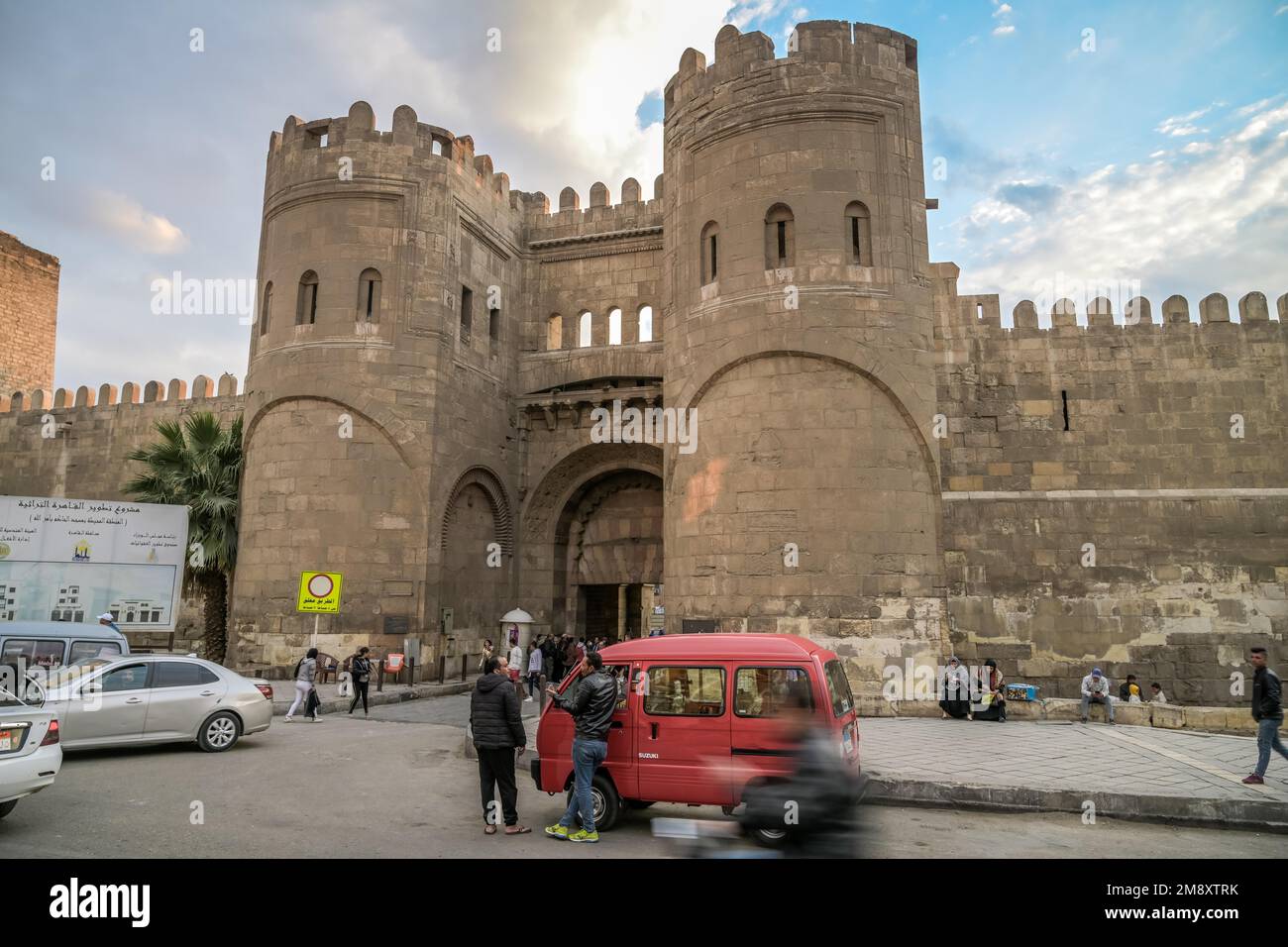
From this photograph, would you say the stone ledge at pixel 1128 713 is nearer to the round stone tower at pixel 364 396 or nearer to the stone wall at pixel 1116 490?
the stone wall at pixel 1116 490

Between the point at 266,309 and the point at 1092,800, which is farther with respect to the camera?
the point at 266,309

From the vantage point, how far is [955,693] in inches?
539

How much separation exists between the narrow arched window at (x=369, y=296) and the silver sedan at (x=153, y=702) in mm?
10170

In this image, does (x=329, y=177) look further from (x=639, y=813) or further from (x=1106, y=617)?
(x=1106, y=617)

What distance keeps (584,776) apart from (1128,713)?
1042cm

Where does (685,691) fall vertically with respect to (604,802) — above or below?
above

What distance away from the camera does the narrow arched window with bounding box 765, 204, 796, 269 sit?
15.8 metres

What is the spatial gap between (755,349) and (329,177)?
11.1m

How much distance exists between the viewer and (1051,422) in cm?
1716

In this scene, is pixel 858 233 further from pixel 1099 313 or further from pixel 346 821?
pixel 346 821

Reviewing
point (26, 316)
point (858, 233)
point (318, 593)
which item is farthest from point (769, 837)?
point (26, 316)

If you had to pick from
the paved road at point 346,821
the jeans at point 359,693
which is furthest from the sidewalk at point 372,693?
the paved road at point 346,821

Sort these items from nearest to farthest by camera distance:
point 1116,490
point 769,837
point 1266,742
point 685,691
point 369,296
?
point 769,837 < point 685,691 < point 1266,742 < point 1116,490 < point 369,296

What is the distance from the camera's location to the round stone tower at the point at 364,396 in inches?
707
